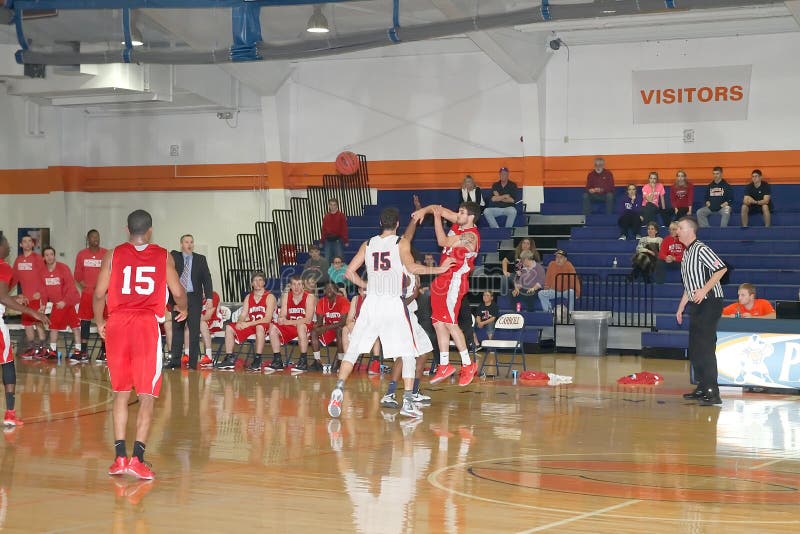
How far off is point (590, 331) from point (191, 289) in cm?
746

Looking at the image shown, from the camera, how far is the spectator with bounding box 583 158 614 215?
22216 mm

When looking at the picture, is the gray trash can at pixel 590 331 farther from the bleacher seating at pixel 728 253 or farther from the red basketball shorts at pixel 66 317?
the red basketball shorts at pixel 66 317

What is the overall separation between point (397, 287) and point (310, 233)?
14.3 m

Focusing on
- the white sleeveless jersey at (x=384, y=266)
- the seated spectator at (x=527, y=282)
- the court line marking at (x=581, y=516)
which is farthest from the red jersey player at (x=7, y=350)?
the seated spectator at (x=527, y=282)

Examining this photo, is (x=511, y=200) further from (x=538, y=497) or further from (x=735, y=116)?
(x=538, y=497)

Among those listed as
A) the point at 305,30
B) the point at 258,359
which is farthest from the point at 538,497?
the point at 305,30

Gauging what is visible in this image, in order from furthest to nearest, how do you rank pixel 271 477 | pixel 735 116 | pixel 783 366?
pixel 735 116, pixel 783 366, pixel 271 477

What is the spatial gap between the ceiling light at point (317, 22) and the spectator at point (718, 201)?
350 inches

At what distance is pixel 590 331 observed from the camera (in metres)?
19.2

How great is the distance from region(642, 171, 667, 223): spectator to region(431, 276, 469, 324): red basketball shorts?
1003 cm

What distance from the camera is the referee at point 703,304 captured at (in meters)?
11.8

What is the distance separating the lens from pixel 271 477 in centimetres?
743

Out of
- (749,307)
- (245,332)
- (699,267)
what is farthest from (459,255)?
(245,332)

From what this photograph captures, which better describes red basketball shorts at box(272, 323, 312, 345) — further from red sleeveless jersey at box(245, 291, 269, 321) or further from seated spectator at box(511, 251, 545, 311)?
seated spectator at box(511, 251, 545, 311)
